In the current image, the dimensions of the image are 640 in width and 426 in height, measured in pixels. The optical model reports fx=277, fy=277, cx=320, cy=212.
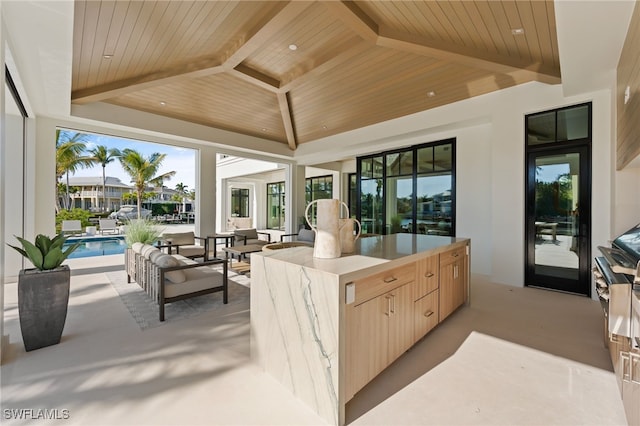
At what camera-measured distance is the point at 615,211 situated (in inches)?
142

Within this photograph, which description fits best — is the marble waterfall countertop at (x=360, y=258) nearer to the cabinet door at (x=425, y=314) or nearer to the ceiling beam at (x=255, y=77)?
the cabinet door at (x=425, y=314)

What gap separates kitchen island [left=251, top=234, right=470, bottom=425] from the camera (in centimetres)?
163

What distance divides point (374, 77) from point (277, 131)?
358cm

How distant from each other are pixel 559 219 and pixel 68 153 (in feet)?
52.9

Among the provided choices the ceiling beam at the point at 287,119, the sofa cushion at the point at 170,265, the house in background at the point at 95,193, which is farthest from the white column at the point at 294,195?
the house in background at the point at 95,193

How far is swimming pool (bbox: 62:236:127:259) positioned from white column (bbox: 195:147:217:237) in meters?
3.25

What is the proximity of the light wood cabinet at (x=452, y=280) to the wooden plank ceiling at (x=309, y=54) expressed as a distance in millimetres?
2749

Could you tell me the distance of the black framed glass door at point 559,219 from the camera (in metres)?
4.10

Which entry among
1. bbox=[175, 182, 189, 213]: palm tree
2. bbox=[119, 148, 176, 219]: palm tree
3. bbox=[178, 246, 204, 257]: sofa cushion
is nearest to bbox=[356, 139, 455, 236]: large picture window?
bbox=[178, 246, 204, 257]: sofa cushion

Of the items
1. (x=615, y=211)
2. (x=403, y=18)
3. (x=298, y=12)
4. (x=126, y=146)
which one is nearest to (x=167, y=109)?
(x=298, y=12)

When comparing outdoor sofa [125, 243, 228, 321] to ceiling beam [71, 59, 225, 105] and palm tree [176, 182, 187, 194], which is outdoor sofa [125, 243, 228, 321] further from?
palm tree [176, 182, 187, 194]

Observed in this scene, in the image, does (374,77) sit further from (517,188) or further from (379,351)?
(379,351)

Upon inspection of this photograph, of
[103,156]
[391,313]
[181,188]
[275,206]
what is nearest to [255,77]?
[391,313]

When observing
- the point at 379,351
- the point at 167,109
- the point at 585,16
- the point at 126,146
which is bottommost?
the point at 379,351
